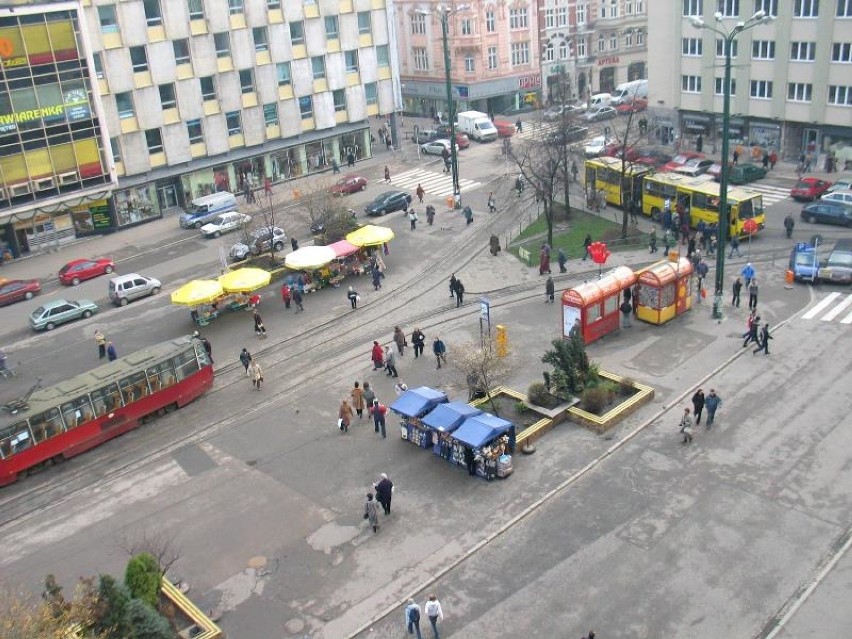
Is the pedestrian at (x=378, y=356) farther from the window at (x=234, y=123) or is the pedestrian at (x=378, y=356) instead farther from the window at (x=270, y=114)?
the window at (x=270, y=114)

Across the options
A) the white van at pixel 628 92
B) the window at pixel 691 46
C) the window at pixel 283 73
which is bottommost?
the white van at pixel 628 92

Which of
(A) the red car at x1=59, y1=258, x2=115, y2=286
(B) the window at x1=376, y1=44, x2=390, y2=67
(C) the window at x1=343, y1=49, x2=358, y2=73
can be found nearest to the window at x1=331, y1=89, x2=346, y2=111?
(C) the window at x1=343, y1=49, x2=358, y2=73

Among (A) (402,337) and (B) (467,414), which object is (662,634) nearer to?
(B) (467,414)

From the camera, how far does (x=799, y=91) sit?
5531cm

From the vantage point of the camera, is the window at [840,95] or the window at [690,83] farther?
the window at [690,83]

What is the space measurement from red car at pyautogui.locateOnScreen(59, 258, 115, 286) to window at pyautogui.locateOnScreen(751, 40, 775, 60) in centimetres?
4203

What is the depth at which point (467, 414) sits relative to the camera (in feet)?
86.2

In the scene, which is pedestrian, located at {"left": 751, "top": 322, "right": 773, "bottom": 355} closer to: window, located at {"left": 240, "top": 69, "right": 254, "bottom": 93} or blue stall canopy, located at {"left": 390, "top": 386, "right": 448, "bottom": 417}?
blue stall canopy, located at {"left": 390, "top": 386, "right": 448, "bottom": 417}

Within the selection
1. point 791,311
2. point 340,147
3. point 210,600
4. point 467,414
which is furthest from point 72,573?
point 340,147

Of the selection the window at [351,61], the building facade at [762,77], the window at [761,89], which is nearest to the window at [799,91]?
the building facade at [762,77]

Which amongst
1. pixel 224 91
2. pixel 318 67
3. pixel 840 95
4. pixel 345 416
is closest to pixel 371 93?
pixel 318 67

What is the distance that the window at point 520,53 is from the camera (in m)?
79.0

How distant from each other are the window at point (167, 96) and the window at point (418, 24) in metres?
30.1

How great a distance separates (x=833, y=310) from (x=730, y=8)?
97.6 feet
